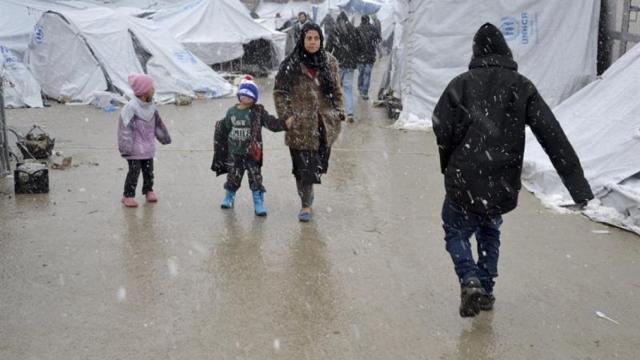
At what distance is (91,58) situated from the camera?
15.4m

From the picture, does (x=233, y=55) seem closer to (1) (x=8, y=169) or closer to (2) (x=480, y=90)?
(1) (x=8, y=169)

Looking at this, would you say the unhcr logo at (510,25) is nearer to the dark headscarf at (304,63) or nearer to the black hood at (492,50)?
the dark headscarf at (304,63)

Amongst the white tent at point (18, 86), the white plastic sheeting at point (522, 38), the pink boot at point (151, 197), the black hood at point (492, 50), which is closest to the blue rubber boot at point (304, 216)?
the pink boot at point (151, 197)

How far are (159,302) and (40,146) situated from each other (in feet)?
17.2

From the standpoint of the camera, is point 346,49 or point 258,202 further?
point 346,49

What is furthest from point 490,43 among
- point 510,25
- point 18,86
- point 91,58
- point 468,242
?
point 91,58

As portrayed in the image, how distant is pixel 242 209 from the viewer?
23.6ft

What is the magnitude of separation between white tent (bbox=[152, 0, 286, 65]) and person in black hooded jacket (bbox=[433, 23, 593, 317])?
57.3ft

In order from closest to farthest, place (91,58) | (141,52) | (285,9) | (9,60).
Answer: (9,60)
(91,58)
(141,52)
(285,9)

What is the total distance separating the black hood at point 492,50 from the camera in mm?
4312

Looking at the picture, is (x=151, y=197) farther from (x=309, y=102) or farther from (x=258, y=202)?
(x=309, y=102)

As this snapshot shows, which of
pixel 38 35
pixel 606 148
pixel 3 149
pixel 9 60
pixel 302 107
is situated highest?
pixel 302 107

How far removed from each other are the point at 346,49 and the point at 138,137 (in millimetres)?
7281

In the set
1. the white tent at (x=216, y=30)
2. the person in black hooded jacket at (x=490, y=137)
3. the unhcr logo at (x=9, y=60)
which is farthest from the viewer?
the white tent at (x=216, y=30)
